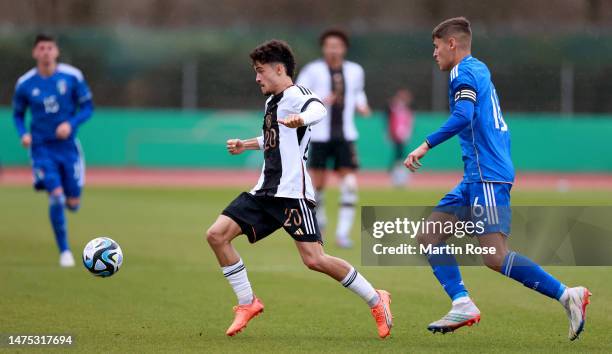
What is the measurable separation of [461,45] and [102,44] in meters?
24.8

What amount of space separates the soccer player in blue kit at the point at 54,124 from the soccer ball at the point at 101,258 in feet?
9.86

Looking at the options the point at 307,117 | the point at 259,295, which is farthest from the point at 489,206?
the point at 259,295

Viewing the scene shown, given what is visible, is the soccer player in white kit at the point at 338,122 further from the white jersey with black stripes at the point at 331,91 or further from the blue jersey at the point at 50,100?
the blue jersey at the point at 50,100

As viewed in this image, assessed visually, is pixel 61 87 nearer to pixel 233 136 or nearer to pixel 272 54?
pixel 272 54

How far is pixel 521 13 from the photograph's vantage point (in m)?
40.2

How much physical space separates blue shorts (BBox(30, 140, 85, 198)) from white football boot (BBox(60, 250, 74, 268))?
0.65 meters

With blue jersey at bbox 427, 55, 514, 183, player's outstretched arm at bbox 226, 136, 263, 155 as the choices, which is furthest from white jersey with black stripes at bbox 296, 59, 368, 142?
blue jersey at bbox 427, 55, 514, 183

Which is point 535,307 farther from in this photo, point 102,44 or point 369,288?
point 102,44

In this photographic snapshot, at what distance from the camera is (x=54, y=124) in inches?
453

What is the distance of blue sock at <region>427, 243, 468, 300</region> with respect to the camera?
7488mm

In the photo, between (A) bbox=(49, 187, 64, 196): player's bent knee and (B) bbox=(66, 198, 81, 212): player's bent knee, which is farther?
(B) bbox=(66, 198, 81, 212): player's bent knee

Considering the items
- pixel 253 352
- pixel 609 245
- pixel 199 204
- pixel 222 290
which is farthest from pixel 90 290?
pixel 199 204

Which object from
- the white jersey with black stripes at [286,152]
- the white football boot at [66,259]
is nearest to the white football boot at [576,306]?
the white jersey with black stripes at [286,152]

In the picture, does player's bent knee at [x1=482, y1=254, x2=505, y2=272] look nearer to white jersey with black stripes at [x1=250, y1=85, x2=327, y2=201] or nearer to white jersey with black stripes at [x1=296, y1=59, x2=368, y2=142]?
white jersey with black stripes at [x1=250, y1=85, x2=327, y2=201]
